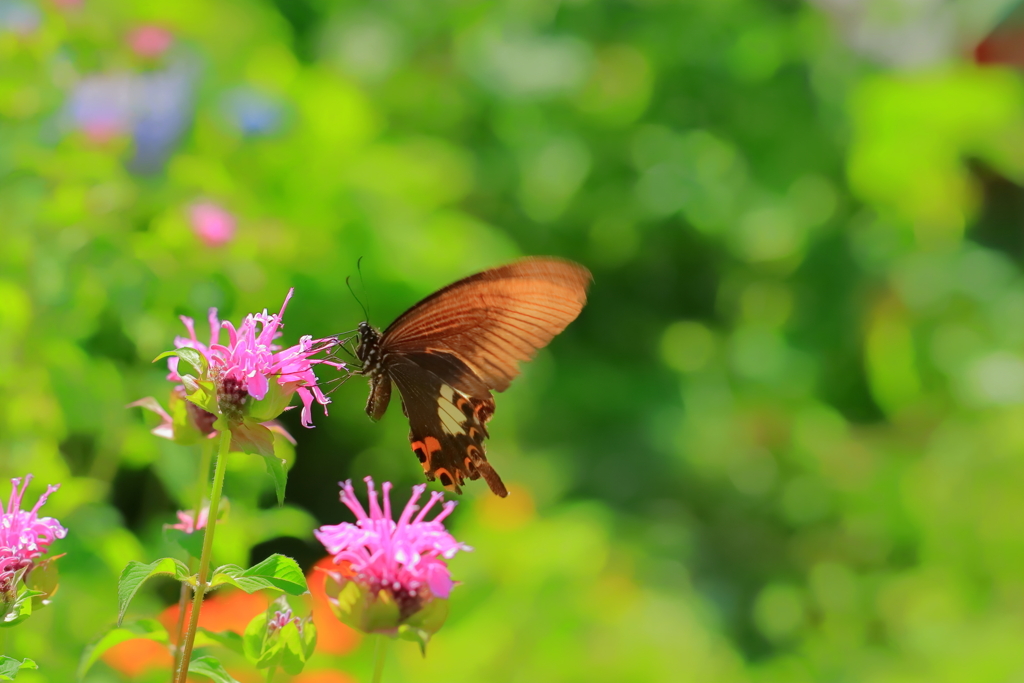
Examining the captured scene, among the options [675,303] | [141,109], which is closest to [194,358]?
[141,109]

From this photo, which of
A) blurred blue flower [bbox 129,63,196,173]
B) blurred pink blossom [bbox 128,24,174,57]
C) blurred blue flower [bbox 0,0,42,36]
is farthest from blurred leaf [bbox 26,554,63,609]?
blurred blue flower [bbox 129,63,196,173]

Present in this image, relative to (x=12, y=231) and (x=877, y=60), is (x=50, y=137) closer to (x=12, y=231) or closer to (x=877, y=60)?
(x=12, y=231)

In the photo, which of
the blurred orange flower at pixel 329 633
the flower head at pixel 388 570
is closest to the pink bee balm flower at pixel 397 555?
the flower head at pixel 388 570

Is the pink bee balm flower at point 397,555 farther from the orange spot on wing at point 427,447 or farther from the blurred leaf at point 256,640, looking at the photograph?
the orange spot on wing at point 427,447

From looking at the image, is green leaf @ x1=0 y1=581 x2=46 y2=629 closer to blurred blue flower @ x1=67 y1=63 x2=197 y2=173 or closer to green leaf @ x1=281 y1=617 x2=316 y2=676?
green leaf @ x1=281 y1=617 x2=316 y2=676

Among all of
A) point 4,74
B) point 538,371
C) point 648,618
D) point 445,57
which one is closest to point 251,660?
point 4,74

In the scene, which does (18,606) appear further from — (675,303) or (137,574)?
(675,303)
